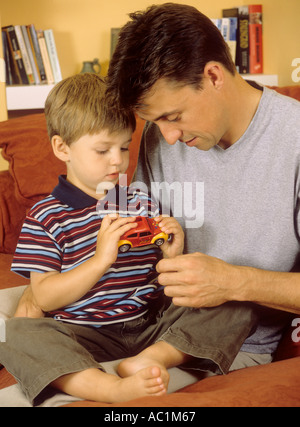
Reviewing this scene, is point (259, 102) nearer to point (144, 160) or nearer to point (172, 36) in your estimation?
point (172, 36)

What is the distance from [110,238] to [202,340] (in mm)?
271

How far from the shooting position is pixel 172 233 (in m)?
1.17

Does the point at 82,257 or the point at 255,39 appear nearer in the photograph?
the point at 82,257

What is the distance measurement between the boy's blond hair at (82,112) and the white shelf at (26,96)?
53.3 inches

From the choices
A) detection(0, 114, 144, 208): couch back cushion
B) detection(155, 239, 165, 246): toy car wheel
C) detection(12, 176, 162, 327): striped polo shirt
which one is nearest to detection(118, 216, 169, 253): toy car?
detection(155, 239, 165, 246): toy car wheel

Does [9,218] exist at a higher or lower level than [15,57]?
lower

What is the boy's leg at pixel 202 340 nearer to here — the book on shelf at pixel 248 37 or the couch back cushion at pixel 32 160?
the couch back cushion at pixel 32 160

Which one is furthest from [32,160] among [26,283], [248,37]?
[248,37]

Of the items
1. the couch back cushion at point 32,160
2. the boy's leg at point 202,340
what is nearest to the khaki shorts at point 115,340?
the boy's leg at point 202,340

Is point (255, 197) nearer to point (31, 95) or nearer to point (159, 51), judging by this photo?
point (159, 51)

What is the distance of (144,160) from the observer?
4.58ft

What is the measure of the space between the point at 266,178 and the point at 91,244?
41cm

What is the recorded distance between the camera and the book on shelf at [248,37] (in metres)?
2.66

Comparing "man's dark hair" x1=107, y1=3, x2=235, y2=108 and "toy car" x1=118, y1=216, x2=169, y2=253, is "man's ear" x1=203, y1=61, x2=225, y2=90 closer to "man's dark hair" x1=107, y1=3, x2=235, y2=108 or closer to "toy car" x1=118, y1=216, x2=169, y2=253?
"man's dark hair" x1=107, y1=3, x2=235, y2=108
